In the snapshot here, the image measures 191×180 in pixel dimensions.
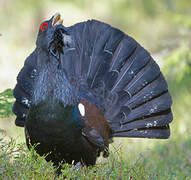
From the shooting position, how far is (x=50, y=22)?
15.4ft

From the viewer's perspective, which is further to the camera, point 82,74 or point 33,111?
point 82,74

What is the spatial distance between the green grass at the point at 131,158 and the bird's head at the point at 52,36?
3.45ft

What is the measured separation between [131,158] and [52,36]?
2.78 meters

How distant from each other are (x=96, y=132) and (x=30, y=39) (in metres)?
10.1

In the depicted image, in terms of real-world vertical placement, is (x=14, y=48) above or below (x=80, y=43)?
above

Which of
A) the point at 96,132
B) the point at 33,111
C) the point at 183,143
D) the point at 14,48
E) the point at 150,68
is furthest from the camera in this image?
the point at 14,48

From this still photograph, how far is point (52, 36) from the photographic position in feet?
15.2

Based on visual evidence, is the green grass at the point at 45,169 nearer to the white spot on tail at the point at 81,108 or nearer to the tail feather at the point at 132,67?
the white spot on tail at the point at 81,108

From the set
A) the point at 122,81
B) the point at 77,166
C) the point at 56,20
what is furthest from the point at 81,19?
the point at 77,166

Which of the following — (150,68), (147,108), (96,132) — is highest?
(150,68)

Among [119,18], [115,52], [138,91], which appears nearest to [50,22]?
[115,52]

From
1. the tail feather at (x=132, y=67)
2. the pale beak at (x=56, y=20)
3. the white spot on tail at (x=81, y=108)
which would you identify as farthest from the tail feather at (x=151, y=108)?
the pale beak at (x=56, y=20)

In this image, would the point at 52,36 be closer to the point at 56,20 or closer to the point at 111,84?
the point at 56,20

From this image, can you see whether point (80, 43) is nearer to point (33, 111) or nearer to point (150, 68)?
point (150, 68)
